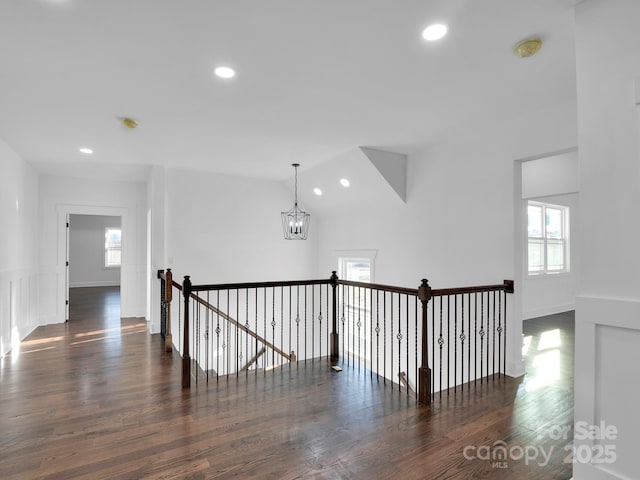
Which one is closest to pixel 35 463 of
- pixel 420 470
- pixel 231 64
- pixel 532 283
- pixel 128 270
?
pixel 420 470

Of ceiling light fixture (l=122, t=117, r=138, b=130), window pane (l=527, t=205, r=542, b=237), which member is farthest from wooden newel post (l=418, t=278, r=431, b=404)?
window pane (l=527, t=205, r=542, b=237)

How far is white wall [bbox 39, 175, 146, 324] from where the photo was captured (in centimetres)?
641

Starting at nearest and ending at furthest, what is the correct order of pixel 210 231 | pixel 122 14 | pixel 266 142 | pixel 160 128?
pixel 122 14 < pixel 160 128 < pixel 266 142 < pixel 210 231

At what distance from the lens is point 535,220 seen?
7.10m

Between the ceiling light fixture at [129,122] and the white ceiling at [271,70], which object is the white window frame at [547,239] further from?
the ceiling light fixture at [129,122]

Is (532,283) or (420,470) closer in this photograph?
(420,470)

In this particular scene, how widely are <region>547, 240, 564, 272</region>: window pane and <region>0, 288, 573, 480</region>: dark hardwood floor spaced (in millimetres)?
3725

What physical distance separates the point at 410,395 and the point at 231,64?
3.10 m

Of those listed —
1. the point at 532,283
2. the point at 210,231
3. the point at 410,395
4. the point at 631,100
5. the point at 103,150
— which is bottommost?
the point at 410,395

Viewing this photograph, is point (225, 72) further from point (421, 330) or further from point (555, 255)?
point (555, 255)

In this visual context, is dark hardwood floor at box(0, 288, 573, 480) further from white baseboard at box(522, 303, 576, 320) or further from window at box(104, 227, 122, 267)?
window at box(104, 227, 122, 267)

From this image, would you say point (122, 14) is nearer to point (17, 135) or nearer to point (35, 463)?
point (35, 463)

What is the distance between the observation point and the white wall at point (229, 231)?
6191 mm

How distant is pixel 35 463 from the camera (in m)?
2.21
